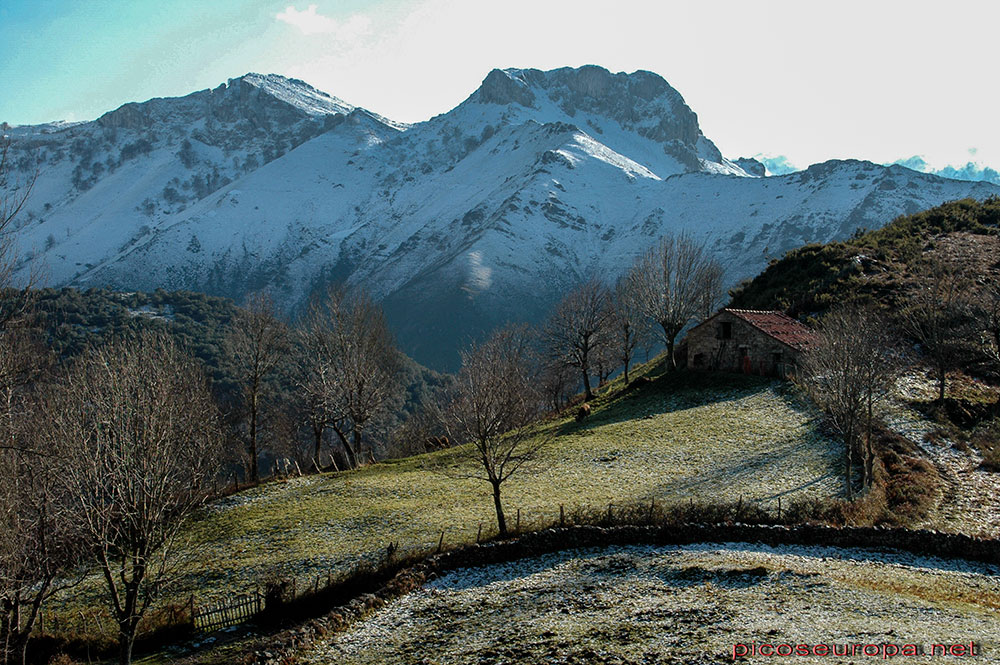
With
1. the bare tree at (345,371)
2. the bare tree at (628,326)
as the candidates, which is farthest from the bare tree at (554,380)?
the bare tree at (345,371)

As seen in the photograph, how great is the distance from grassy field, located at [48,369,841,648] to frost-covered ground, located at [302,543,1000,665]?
19.3 ft

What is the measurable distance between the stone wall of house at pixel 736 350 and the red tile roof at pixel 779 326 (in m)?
0.40

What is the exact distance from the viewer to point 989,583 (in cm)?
2742

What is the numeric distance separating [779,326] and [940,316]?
1311 cm

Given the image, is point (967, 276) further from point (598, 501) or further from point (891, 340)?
point (598, 501)

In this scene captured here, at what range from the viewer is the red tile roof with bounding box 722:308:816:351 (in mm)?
62125

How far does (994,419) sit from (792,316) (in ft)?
86.1

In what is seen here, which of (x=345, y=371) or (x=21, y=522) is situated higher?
(x=345, y=371)

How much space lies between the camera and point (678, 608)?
81.3ft

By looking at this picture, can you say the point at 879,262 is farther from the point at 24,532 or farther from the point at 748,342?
the point at 24,532

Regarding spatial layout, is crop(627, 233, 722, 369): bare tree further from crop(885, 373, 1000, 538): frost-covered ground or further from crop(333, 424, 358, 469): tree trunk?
crop(333, 424, 358, 469): tree trunk

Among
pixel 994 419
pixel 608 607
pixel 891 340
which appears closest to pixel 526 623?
pixel 608 607

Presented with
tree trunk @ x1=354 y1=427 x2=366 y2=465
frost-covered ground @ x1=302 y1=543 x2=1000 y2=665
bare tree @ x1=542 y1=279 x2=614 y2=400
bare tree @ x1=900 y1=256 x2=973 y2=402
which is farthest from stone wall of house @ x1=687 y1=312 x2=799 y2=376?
tree trunk @ x1=354 y1=427 x2=366 y2=465

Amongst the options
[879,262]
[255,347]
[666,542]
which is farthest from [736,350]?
[255,347]
